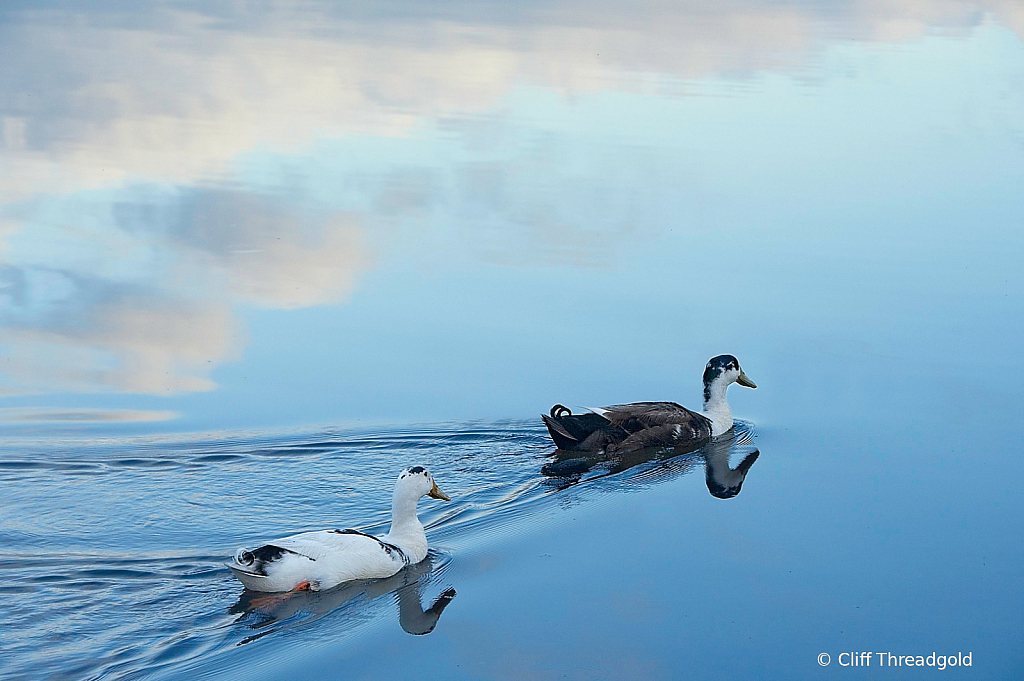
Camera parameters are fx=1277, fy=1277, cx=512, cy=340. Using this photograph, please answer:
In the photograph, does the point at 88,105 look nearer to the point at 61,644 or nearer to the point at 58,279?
the point at 58,279

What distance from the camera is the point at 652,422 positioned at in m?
10.9

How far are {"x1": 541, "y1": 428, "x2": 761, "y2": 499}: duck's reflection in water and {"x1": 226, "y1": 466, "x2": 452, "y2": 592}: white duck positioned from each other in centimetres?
181

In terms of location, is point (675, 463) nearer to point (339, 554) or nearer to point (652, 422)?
point (652, 422)

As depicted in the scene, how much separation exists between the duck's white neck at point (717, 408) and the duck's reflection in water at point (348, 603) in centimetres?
395

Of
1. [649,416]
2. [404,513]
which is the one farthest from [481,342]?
[404,513]

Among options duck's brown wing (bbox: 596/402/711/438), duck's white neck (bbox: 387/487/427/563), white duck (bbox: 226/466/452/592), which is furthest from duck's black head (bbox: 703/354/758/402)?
duck's white neck (bbox: 387/487/427/563)

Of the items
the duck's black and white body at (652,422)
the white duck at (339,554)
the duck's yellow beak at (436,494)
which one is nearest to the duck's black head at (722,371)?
the duck's black and white body at (652,422)

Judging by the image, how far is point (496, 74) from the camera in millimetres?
25297

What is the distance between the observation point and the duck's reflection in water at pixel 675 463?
10.3 metres

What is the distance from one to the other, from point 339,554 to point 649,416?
3.71m

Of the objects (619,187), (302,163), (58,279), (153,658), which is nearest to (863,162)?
(619,187)

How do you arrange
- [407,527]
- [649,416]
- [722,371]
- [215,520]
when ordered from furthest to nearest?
[722,371] < [649,416] < [215,520] < [407,527]

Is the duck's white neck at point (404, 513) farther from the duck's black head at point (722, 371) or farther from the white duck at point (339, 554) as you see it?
the duck's black head at point (722, 371)

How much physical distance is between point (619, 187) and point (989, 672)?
1123 cm
